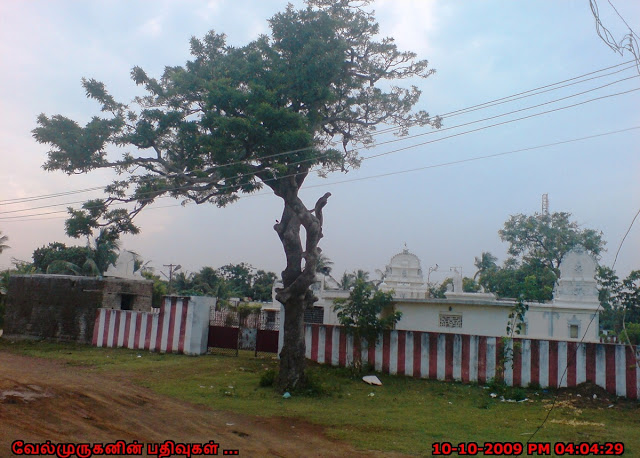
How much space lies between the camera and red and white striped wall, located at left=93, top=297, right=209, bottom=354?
786 inches

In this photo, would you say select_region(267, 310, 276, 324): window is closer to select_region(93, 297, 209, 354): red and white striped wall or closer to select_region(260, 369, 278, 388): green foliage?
select_region(93, 297, 209, 354): red and white striped wall

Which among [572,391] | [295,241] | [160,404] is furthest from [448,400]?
[160,404]

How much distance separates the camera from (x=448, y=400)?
1361cm

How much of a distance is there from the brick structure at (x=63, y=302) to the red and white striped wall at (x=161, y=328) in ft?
2.38

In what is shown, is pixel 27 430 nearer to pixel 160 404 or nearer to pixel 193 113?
pixel 160 404

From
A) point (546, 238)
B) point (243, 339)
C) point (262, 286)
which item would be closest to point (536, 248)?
point (546, 238)

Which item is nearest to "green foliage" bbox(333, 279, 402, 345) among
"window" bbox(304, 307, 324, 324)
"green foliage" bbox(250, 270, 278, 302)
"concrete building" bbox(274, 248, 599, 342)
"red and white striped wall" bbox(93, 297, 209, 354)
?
"concrete building" bbox(274, 248, 599, 342)

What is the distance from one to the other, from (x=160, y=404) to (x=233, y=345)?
8.87 meters

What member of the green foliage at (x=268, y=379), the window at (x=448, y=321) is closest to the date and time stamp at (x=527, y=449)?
the green foliage at (x=268, y=379)

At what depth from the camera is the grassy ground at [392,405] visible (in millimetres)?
9695

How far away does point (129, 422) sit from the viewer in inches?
368

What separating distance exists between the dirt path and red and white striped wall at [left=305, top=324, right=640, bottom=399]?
654 cm

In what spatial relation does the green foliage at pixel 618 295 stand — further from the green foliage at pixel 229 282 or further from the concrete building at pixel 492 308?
the green foliage at pixel 229 282

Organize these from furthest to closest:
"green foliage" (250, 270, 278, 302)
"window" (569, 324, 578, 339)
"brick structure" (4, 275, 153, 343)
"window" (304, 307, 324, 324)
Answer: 1. "green foliage" (250, 270, 278, 302)
2. "window" (304, 307, 324, 324)
3. "window" (569, 324, 578, 339)
4. "brick structure" (4, 275, 153, 343)
